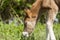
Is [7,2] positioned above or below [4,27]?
above

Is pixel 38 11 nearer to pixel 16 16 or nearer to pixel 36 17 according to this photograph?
pixel 36 17

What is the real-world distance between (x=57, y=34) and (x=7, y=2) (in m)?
4.35

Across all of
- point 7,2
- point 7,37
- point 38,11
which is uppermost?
point 7,2

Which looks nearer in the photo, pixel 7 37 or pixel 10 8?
pixel 7 37

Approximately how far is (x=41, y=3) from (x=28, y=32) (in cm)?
105

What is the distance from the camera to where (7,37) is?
36.4 feet

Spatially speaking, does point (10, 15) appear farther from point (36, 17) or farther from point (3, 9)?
point (36, 17)

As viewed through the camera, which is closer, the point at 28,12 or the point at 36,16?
the point at 28,12

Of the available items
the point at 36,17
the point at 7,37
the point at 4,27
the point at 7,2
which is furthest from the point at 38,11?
the point at 7,2

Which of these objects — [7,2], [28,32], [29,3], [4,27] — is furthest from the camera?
[29,3]

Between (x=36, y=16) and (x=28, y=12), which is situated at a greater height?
(x=28, y=12)

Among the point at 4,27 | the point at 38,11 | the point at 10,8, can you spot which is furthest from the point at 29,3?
the point at 38,11

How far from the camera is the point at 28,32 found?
10.6 metres

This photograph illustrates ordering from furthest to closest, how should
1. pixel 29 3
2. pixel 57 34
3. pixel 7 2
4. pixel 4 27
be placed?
pixel 29 3
pixel 7 2
pixel 4 27
pixel 57 34
